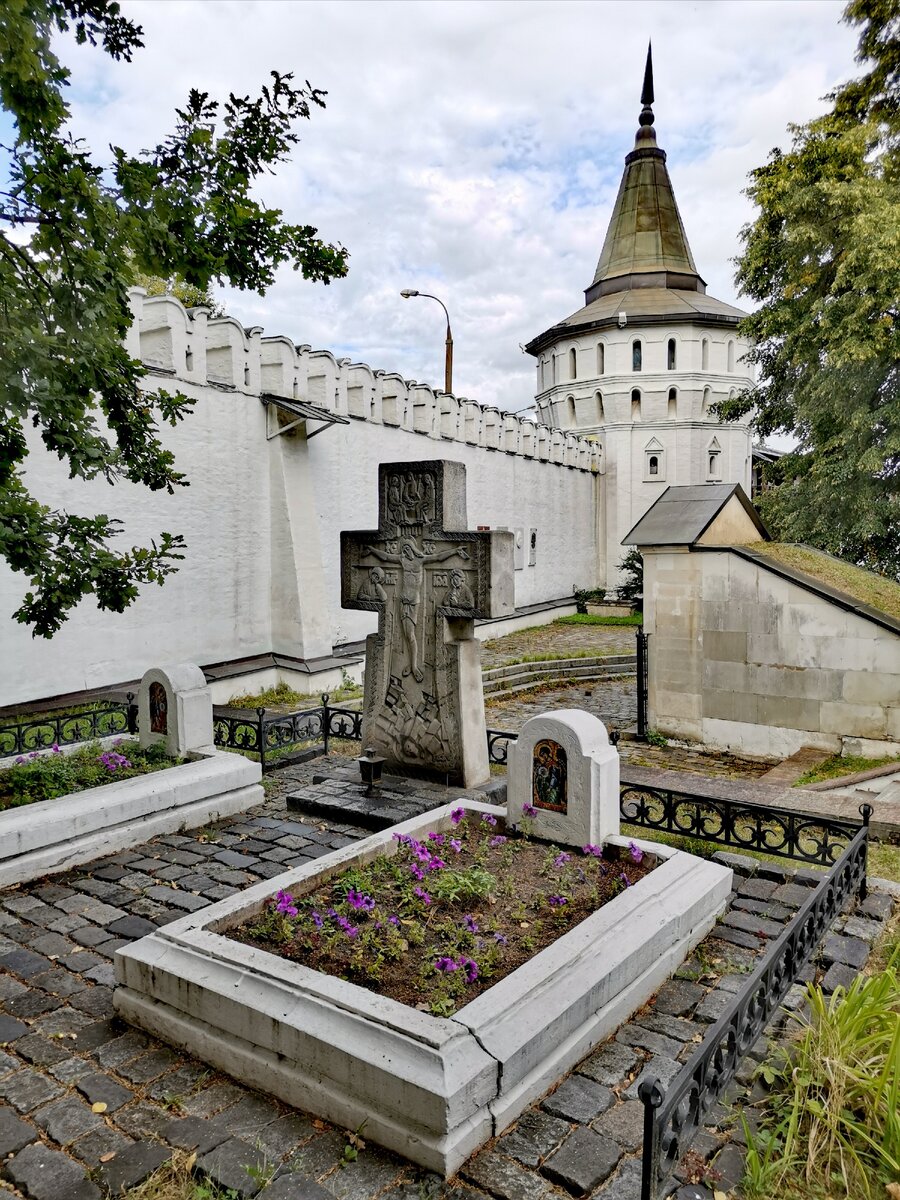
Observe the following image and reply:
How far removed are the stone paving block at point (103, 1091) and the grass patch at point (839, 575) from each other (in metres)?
9.50

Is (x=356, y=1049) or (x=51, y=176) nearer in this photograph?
(x=356, y=1049)

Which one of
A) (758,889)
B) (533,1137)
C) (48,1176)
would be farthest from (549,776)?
(48,1176)

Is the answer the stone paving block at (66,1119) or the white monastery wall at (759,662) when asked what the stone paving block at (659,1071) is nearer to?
the stone paving block at (66,1119)

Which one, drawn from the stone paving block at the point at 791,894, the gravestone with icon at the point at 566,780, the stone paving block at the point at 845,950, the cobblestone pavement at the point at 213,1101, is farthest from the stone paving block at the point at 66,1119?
the stone paving block at the point at 791,894

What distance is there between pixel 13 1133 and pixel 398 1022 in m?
1.60

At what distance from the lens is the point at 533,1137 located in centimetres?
322

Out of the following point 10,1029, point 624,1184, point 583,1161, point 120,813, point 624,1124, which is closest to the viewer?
point 624,1184

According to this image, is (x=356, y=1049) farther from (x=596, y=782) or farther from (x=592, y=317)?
(x=592, y=317)

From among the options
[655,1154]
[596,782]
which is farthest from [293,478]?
[655,1154]

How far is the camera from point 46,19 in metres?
4.72

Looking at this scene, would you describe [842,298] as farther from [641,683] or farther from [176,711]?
[176,711]

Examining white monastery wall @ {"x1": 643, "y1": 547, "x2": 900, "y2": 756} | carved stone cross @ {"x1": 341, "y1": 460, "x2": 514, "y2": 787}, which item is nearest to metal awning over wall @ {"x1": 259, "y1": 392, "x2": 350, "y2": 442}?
white monastery wall @ {"x1": 643, "y1": 547, "x2": 900, "y2": 756}

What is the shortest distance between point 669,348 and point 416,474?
25.7 meters

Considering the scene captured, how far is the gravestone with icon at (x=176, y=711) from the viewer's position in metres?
7.73
